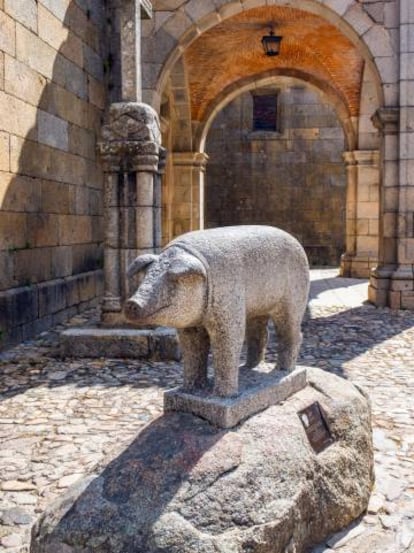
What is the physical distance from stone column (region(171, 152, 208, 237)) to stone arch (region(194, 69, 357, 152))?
0.44 meters

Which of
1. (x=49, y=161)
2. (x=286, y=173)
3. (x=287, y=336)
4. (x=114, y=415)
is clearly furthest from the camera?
(x=286, y=173)

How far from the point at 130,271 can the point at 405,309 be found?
7037mm

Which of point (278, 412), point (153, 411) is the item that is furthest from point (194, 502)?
point (153, 411)

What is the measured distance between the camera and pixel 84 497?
7.29 ft

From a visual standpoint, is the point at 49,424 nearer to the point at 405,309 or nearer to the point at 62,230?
the point at 62,230

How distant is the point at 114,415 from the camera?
159 inches

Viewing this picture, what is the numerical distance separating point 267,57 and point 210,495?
13.0m

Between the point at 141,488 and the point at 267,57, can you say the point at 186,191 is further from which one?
the point at 141,488

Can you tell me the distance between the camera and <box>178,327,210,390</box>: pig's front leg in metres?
2.69

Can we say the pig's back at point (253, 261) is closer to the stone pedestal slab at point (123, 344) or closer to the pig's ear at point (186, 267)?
the pig's ear at point (186, 267)

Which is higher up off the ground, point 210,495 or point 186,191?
point 186,191

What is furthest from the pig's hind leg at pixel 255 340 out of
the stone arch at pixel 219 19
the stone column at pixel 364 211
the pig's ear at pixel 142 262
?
the stone column at pixel 364 211

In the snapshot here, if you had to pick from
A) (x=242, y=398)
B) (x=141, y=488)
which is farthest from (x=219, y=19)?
(x=141, y=488)

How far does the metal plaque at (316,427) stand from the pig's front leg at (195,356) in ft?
1.62
